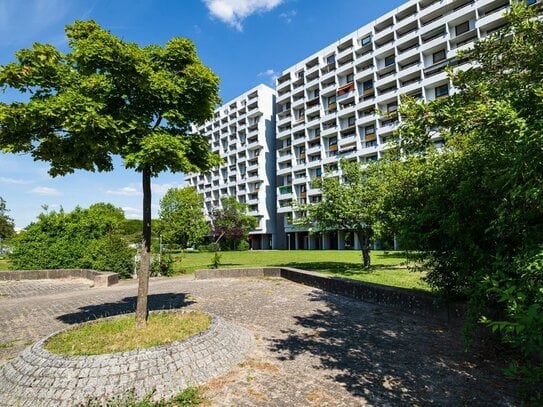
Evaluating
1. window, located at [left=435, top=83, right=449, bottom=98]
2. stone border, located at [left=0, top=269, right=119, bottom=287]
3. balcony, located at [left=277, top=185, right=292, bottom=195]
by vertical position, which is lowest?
stone border, located at [left=0, top=269, right=119, bottom=287]

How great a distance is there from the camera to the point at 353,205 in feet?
58.5

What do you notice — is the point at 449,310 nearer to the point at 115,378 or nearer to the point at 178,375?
the point at 178,375

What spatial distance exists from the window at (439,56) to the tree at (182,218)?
4230 centimetres

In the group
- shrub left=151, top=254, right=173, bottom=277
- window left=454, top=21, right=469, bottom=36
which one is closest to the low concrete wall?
shrub left=151, top=254, right=173, bottom=277

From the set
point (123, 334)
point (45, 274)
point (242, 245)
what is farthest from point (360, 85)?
point (123, 334)

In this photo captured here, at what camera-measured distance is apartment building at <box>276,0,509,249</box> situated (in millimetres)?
40219

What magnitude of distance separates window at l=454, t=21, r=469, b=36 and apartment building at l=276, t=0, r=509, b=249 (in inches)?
4.4

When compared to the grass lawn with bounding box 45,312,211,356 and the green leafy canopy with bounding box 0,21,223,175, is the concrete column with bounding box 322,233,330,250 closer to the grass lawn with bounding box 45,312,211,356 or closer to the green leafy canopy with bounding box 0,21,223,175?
the grass lawn with bounding box 45,312,211,356

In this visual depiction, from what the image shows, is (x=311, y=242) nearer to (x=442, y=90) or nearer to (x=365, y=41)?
(x=442, y=90)

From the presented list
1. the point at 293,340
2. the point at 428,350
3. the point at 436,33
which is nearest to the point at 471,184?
the point at 428,350

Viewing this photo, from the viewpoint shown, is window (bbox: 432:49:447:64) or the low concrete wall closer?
the low concrete wall

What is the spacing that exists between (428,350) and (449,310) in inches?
80.5

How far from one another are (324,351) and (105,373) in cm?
385

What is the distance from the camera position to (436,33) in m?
41.9
